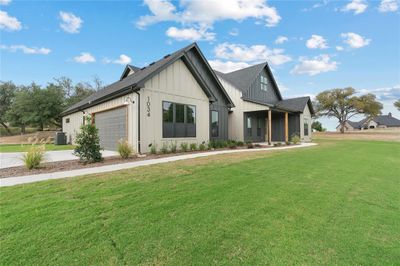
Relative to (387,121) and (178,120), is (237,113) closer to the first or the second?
(178,120)

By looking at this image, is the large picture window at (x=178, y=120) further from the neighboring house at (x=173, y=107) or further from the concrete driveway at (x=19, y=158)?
the concrete driveway at (x=19, y=158)

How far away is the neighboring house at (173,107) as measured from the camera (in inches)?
419

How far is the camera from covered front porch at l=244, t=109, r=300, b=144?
19281 millimetres

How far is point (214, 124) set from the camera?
1582 cm

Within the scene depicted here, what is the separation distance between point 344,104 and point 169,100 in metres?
41.7

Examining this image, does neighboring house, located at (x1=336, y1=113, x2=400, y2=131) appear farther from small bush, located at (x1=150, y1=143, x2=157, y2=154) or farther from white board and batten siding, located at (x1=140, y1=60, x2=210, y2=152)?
small bush, located at (x1=150, y1=143, x2=157, y2=154)

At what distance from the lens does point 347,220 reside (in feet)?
10.3

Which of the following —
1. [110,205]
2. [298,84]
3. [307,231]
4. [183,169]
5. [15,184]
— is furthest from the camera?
[298,84]

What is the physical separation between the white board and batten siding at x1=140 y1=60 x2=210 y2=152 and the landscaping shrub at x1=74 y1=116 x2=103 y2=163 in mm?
2727

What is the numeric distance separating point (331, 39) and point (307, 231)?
715 inches

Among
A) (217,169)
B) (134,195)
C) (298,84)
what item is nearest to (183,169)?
(217,169)

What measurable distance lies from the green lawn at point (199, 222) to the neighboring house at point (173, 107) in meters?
5.98

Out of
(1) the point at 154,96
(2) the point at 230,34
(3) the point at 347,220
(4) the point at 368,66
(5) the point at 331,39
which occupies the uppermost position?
(2) the point at 230,34

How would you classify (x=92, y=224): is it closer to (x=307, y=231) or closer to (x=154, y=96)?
(x=307, y=231)
